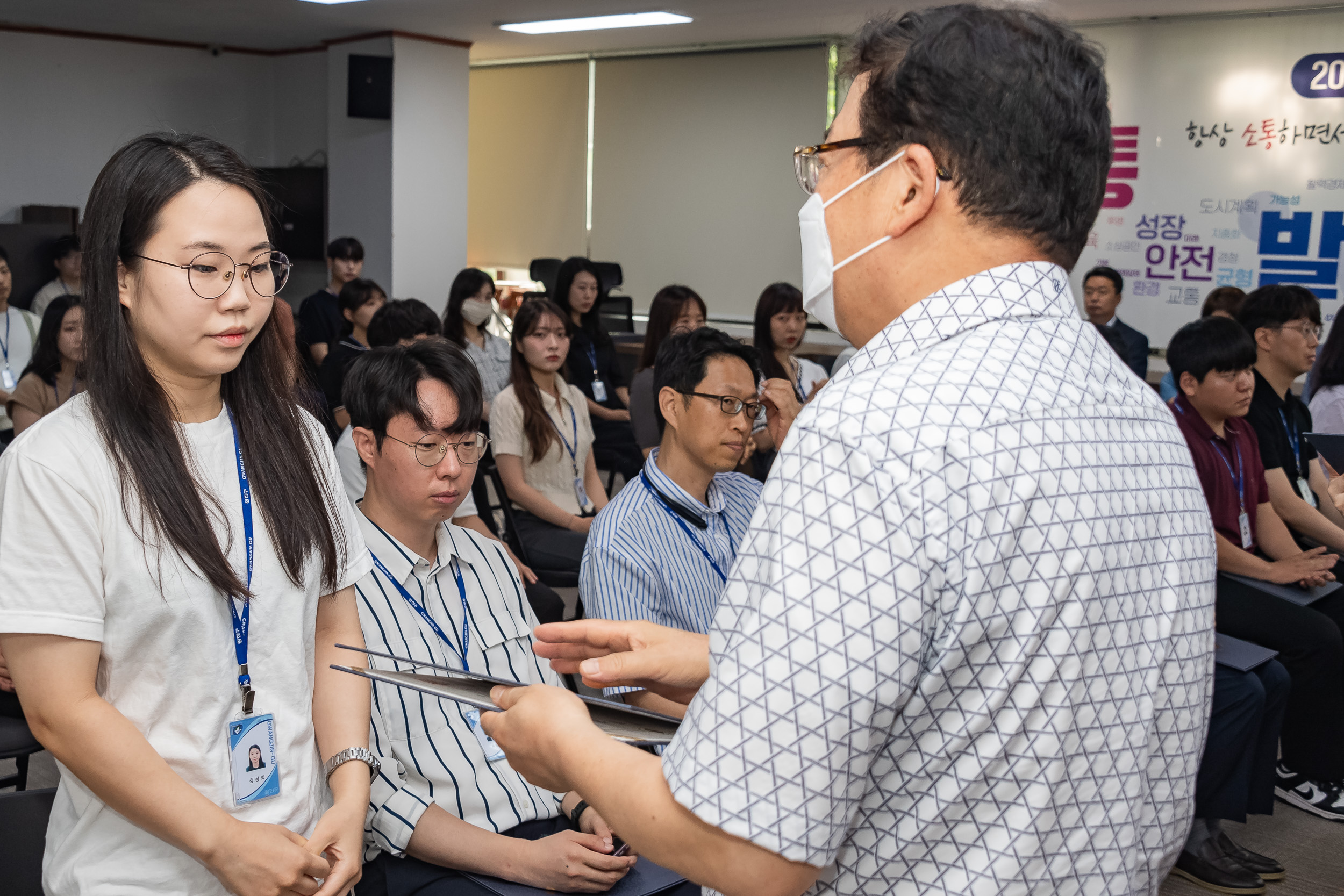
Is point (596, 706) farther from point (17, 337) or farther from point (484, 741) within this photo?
point (17, 337)

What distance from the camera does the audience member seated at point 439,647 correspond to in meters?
1.66

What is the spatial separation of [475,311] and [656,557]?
13.4 ft

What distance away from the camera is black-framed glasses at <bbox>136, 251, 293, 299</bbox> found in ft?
4.00

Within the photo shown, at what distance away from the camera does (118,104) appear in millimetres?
10453

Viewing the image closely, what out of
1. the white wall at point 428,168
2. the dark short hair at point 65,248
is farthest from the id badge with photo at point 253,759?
the white wall at point 428,168

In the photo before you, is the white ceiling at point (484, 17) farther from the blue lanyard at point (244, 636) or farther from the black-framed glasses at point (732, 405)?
the blue lanyard at point (244, 636)

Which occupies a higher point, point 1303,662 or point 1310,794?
point 1303,662

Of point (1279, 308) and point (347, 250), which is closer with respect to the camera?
point (1279, 308)

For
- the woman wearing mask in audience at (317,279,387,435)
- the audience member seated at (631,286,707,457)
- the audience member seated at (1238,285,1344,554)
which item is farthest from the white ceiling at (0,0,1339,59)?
the audience member seated at (1238,285,1344,554)

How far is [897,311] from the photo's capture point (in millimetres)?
854

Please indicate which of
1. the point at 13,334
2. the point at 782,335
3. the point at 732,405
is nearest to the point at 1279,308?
the point at 782,335

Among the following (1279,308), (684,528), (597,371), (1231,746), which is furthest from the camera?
(597,371)

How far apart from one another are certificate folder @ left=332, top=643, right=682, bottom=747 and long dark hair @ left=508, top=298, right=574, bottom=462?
314 cm

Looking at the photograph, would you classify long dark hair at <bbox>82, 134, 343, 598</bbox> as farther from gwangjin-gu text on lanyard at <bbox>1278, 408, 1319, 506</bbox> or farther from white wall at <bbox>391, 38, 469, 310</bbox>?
white wall at <bbox>391, 38, 469, 310</bbox>
